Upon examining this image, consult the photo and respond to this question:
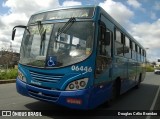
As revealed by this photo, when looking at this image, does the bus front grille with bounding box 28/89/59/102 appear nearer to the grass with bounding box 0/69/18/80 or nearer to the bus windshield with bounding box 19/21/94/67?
the bus windshield with bounding box 19/21/94/67

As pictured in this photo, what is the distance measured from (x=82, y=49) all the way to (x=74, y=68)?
59 centimetres

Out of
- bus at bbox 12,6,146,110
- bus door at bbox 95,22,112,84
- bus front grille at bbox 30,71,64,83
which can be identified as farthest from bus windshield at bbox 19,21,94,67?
bus door at bbox 95,22,112,84

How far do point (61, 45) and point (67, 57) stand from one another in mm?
419

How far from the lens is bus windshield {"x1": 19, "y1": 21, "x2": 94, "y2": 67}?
747 centimetres

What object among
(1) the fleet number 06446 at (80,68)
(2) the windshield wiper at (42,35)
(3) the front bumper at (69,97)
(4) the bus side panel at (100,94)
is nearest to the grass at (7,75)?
(4) the bus side panel at (100,94)

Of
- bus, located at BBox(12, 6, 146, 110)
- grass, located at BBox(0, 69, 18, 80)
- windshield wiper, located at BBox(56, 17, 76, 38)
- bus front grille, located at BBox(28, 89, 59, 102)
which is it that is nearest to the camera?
bus, located at BBox(12, 6, 146, 110)

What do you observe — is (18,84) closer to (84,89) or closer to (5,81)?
(84,89)

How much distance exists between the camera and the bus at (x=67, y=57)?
7242 millimetres

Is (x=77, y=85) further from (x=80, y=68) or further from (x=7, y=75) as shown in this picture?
(x=7, y=75)

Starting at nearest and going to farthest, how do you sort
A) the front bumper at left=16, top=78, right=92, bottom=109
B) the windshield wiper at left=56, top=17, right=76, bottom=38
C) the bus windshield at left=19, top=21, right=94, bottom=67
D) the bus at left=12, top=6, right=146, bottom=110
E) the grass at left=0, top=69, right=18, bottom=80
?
the front bumper at left=16, top=78, right=92, bottom=109 < the bus at left=12, top=6, right=146, bottom=110 < the bus windshield at left=19, top=21, right=94, bottom=67 < the windshield wiper at left=56, top=17, right=76, bottom=38 < the grass at left=0, top=69, right=18, bottom=80

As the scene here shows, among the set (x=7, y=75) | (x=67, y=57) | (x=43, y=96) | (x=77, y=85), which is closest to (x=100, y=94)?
(x=77, y=85)

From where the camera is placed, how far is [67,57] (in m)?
7.45

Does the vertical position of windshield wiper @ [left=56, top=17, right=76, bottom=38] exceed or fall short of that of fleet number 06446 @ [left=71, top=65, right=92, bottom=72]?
it exceeds it

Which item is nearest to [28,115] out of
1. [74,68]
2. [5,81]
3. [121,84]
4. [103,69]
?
[74,68]
